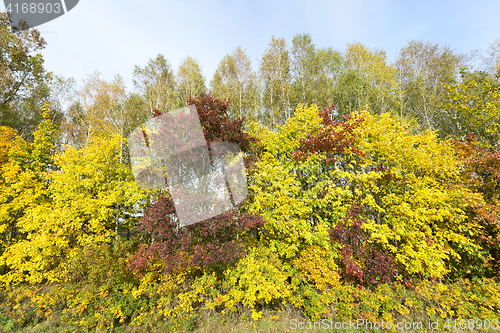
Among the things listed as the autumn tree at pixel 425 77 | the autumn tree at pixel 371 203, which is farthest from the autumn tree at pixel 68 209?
the autumn tree at pixel 425 77

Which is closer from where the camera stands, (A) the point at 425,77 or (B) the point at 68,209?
(B) the point at 68,209

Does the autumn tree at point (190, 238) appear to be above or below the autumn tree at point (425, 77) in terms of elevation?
below

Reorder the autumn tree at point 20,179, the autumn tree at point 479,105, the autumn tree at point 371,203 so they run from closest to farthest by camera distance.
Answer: the autumn tree at point 371,203 → the autumn tree at point 20,179 → the autumn tree at point 479,105

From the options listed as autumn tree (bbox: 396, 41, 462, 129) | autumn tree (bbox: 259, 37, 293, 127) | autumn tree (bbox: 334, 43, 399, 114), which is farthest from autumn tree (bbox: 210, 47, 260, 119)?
autumn tree (bbox: 396, 41, 462, 129)

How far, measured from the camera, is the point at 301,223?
7.27m

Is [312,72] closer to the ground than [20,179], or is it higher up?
higher up

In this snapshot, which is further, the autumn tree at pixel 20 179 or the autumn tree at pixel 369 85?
the autumn tree at pixel 369 85

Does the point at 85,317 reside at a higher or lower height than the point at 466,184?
lower

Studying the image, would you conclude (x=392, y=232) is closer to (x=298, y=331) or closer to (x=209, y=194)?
(x=298, y=331)

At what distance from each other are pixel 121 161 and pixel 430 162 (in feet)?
42.0

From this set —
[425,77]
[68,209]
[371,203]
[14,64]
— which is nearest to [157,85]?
[14,64]

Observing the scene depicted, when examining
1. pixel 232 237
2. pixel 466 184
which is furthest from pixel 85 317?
pixel 466 184

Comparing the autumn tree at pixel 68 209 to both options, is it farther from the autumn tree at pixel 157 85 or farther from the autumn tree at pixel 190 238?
the autumn tree at pixel 157 85

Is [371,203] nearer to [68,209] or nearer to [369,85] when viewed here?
[68,209]
